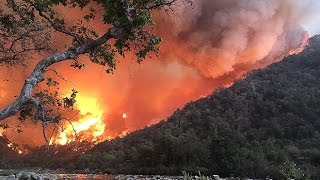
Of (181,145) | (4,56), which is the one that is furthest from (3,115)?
(181,145)

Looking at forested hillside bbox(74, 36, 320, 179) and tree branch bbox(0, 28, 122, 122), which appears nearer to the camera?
tree branch bbox(0, 28, 122, 122)

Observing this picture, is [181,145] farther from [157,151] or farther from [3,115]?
[3,115]

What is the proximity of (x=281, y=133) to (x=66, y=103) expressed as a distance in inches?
6706

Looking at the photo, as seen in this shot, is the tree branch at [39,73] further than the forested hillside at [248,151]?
No

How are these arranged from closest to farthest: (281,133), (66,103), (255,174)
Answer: (66,103) < (255,174) < (281,133)

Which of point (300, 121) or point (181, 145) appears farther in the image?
→ point (300, 121)

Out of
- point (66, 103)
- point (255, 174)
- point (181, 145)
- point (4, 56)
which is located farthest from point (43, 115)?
point (181, 145)

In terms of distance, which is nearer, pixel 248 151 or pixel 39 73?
pixel 39 73

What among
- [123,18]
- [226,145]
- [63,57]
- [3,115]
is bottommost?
[3,115]

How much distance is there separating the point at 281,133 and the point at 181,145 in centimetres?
5192

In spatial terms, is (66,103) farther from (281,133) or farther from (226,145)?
(281,133)

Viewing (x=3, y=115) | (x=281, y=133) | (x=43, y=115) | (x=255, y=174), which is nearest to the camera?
(x=3, y=115)

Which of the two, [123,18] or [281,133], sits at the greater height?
[281,133]

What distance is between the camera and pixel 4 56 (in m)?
20.4
